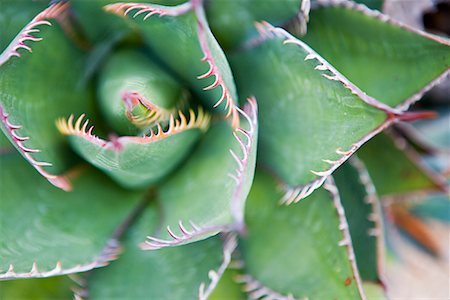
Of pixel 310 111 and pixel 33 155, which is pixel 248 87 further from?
pixel 33 155

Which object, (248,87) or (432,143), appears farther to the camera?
(432,143)

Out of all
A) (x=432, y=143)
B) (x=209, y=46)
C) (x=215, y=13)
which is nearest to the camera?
(x=209, y=46)

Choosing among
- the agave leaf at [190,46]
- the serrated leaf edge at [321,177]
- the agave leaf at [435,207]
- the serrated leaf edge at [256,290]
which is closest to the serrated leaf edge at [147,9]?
the agave leaf at [190,46]

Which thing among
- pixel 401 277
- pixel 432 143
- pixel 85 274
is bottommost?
pixel 401 277

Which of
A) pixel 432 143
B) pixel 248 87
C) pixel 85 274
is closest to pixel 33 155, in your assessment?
pixel 85 274

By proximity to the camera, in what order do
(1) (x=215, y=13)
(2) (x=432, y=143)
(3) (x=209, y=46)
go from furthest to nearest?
(2) (x=432, y=143) < (1) (x=215, y=13) < (3) (x=209, y=46)

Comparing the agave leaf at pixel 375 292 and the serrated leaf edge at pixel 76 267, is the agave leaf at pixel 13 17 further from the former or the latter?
the agave leaf at pixel 375 292
